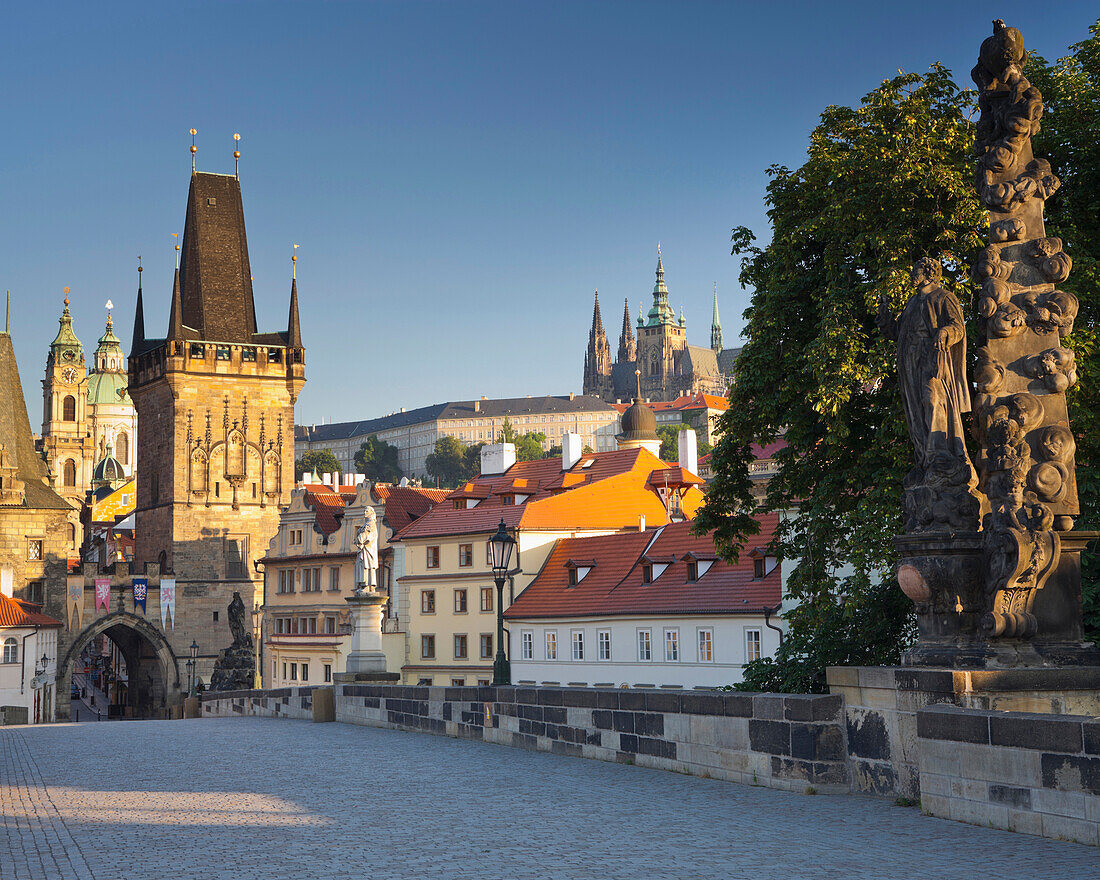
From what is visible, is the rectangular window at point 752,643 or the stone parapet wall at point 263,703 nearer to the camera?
the stone parapet wall at point 263,703

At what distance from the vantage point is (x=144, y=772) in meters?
14.2

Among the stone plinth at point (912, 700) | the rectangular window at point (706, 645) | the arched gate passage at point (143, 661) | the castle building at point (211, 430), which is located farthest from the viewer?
the castle building at point (211, 430)

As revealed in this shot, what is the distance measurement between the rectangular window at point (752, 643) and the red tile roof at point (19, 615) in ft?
127

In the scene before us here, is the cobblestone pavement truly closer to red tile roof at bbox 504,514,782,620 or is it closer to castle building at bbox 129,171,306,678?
red tile roof at bbox 504,514,782,620

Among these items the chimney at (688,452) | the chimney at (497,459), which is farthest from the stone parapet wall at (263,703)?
the chimney at (497,459)

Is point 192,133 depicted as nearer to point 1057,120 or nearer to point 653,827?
point 1057,120

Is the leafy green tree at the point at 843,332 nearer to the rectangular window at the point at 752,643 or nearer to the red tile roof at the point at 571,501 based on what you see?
the rectangular window at the point at 752,643

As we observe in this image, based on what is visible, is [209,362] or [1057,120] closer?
[1057,120]

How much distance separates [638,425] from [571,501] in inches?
770

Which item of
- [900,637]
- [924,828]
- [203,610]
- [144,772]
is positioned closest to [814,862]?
[924,828]

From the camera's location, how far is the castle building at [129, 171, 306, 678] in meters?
78.2

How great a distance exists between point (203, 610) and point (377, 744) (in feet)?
206

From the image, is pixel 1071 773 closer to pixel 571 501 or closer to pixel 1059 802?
pixel 1059 802

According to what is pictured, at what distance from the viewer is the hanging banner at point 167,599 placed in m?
76.3
